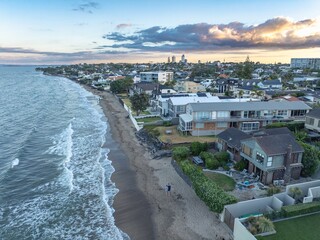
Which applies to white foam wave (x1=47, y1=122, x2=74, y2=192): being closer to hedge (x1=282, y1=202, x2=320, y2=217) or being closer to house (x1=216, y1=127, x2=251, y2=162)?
house (x1=216, y1=127, x2=251, y2=162)

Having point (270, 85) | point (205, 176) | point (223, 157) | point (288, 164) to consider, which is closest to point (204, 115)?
point (223, 157)

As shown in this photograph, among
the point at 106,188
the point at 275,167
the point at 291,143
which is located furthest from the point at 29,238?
the point at 291,143

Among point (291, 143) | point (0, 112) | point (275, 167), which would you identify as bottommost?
point (0, 112)

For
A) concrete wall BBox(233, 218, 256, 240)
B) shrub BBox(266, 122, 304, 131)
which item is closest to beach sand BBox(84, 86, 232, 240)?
concrete wall BBox(233, 218, 256, 240)

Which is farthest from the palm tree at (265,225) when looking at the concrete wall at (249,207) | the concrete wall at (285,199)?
the concrete wall at (285,199)

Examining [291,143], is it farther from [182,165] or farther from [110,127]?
[110,127]

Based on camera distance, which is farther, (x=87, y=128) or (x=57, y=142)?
(x=87, y=128)
